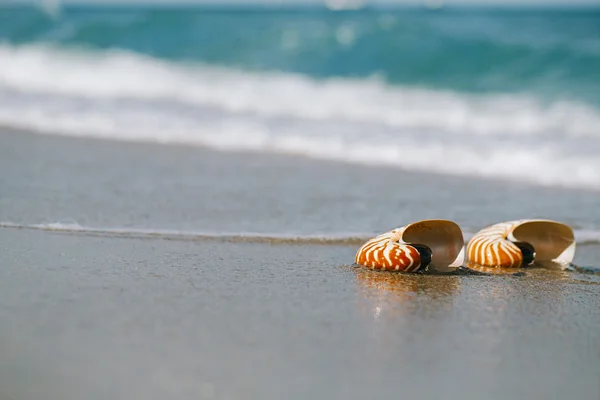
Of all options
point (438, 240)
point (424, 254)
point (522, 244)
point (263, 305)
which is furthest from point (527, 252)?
point (263, 305)

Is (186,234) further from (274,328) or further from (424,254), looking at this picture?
(274,328)

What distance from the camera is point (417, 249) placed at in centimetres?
435

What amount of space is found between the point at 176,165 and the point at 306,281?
3545 millimetres

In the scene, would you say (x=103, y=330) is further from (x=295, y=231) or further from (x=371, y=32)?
(x=371, y=32)

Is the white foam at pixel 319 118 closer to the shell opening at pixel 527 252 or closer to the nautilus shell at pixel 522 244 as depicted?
the nautilus shell at pixel 522 244

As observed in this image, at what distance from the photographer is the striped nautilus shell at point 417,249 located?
4.29 metres

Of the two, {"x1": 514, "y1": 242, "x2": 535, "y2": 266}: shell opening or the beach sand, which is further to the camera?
{"x1": 514, "y1": 242, "x2": 535, "y2": 266}: shell opening

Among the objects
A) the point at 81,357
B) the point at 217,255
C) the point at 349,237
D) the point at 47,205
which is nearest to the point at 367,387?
the point at 81,357

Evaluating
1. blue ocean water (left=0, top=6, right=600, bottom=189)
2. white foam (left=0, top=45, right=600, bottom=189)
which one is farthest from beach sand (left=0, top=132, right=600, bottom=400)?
blue ocean water (left=0, top=6, right=600, bottom=189)

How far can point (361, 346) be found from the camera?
316cm

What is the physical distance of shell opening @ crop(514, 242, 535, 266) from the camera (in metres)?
4.73

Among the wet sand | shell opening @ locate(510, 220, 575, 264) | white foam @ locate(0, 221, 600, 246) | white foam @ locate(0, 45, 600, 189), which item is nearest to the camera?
the wet sand

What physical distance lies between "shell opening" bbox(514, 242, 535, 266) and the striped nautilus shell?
1.52 ft

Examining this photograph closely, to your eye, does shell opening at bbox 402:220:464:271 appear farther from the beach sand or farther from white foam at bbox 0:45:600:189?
white foam at bbox 0:45:600:189
